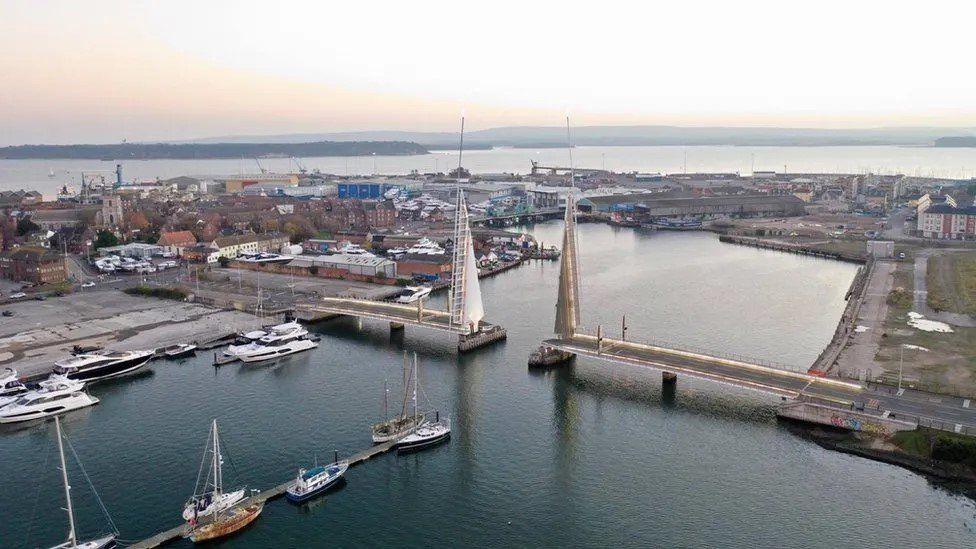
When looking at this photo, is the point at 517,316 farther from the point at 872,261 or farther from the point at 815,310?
the point at 872,261

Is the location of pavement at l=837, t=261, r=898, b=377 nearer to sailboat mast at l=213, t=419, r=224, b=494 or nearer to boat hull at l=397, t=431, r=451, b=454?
boat hull at l=397, t=431, r=451, b=454

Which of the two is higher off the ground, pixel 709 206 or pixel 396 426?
pixel 709 206

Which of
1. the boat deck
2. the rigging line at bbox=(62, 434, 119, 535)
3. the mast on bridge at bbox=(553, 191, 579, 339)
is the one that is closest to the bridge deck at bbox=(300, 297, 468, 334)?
the mast on bridge at bbox=(553, 191, 579, 339)

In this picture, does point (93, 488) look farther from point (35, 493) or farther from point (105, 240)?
point (105, 240)

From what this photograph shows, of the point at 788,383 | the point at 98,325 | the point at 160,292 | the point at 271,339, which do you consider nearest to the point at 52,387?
the point at 271,339

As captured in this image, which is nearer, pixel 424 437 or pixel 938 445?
pixel 938 445

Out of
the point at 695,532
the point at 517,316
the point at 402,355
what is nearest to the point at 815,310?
the point at 517,316
